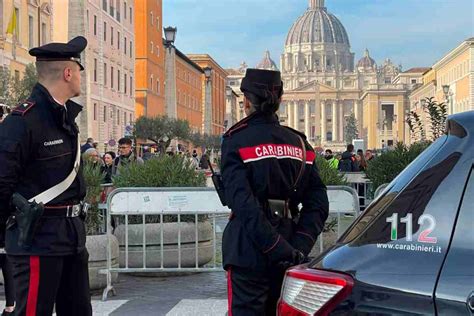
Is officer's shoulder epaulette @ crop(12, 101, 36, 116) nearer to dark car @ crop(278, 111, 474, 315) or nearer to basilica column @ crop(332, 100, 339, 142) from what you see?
dark car @ crop(278, 111, 474, 315)

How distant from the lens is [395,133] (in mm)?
161500

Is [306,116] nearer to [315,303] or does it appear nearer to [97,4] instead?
[97,4]

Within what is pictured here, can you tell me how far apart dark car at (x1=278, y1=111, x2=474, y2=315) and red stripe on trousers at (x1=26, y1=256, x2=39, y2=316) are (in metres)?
1.67

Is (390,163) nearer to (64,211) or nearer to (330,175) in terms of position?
(330,175)

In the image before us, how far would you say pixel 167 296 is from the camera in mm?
7852

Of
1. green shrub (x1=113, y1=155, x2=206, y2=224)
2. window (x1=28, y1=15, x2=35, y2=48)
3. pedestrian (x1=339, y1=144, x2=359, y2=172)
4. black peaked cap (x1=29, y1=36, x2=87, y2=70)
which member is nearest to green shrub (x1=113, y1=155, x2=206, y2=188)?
green shrub (x1=113, y1=155, x2=206, y2=224)

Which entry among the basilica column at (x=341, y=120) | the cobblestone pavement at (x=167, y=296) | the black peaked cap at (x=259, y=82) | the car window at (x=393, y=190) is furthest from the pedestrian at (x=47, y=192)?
the basilica column at (x=341, y=120)

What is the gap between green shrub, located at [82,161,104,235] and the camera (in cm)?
842

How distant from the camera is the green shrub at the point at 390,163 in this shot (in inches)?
530

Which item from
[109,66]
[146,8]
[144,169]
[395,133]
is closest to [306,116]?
[395,133]

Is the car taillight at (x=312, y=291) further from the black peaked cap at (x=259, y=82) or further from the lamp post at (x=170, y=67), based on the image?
the lamp post at (x=170, y=67)

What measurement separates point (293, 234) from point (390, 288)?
4.73 ft

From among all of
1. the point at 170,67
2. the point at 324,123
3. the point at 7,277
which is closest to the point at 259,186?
the point at 7,277

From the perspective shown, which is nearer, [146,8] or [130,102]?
[130,102]
